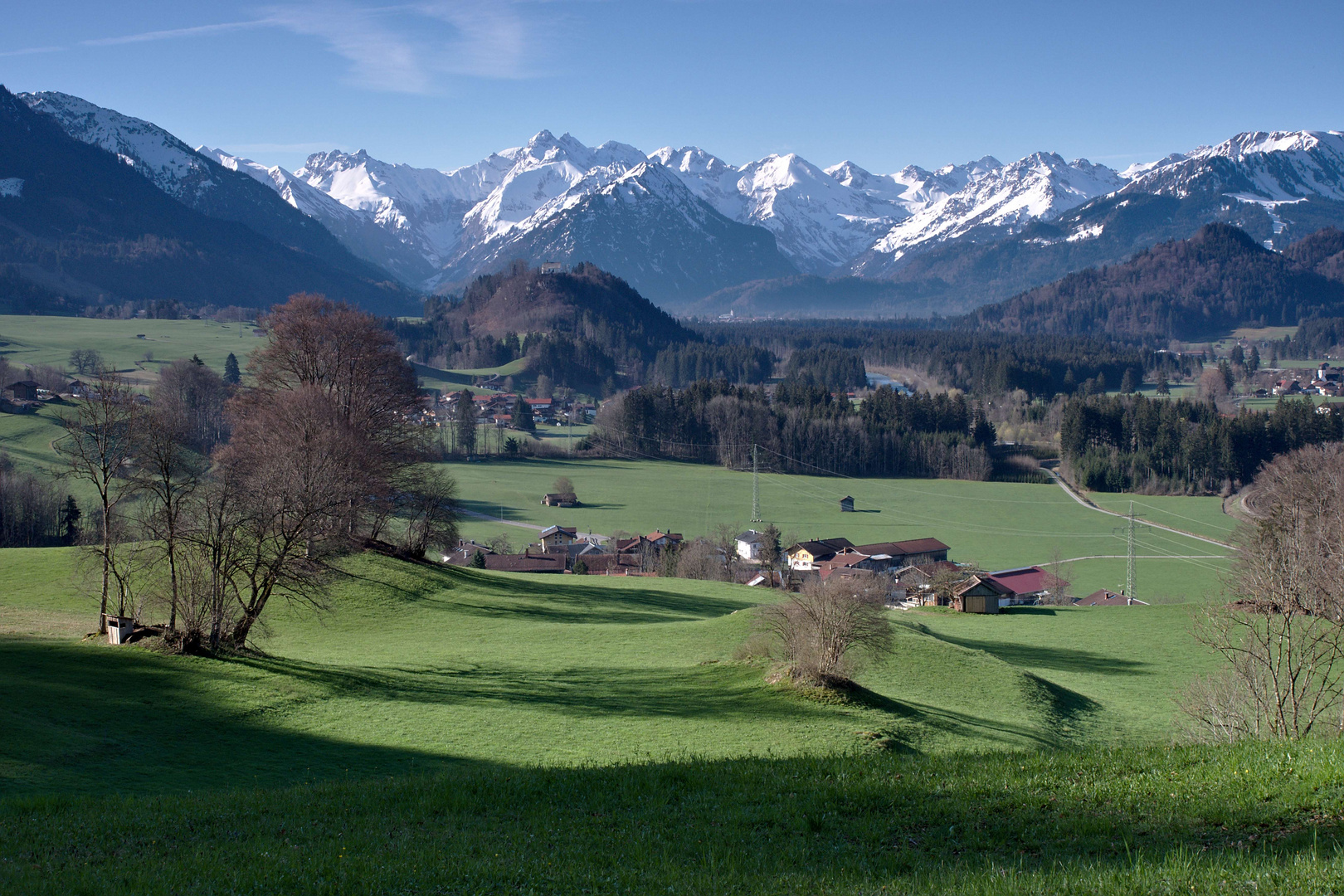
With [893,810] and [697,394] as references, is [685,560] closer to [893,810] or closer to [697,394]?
[893,810]

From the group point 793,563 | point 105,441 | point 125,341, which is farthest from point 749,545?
point 125,341

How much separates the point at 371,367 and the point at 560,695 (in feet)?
78.6

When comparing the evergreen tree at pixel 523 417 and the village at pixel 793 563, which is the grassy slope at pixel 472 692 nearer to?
the village at pixel 793 563

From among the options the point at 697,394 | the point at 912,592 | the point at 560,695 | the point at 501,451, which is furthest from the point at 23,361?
the point at 560,695

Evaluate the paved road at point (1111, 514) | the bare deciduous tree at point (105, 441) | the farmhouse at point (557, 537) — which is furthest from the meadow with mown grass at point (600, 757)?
the paved road at point (1111, 514)

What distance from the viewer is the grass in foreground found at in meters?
7.80

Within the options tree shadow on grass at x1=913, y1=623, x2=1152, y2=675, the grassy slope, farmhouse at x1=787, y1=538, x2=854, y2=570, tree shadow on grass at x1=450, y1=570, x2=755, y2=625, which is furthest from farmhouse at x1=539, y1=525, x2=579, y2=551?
tree shadow on grass at x1=913, y1=623, x2=1152, y2=675

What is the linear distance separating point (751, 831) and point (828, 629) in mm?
14326

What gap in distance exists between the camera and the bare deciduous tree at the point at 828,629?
23.2 meters

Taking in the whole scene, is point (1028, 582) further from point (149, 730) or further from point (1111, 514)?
point (149, 730)

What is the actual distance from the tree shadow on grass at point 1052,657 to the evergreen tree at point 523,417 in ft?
335

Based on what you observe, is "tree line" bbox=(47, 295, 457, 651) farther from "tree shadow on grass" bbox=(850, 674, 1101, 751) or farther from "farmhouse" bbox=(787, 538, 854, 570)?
"farmhouse" bbox=(787, 538, 854, 570)

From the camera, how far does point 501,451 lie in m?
116

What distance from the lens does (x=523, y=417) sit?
454 feet
